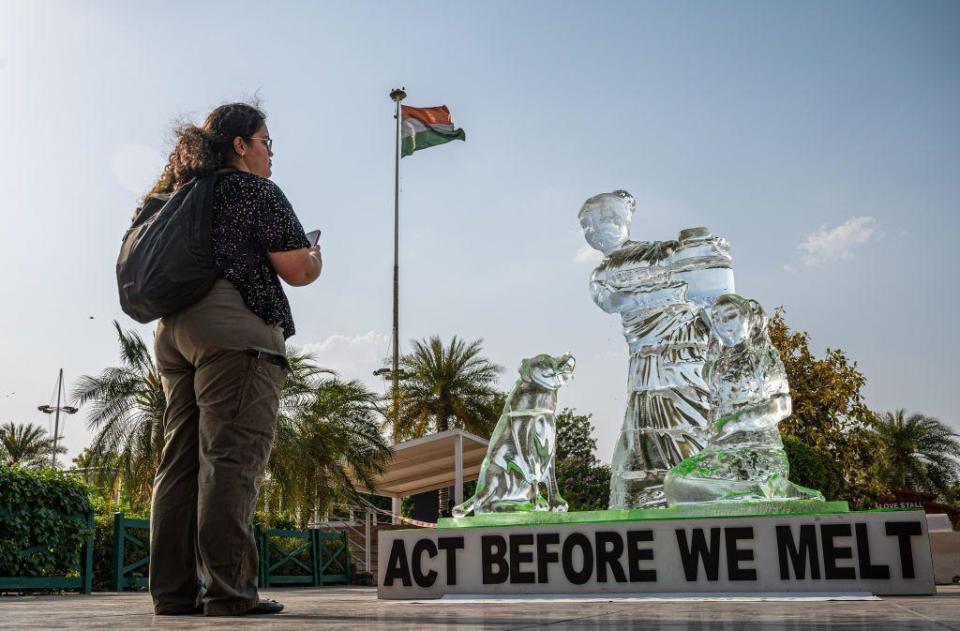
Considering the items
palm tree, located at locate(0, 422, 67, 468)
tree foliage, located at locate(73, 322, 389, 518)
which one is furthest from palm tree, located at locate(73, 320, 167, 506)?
palm tree, located at locate(0, 422, 67, 468)

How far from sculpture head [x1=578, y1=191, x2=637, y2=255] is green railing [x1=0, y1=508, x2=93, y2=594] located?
30.6 feet

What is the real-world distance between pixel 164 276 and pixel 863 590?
284 centimetres

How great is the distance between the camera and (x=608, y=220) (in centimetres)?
496

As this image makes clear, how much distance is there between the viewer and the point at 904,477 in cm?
3844

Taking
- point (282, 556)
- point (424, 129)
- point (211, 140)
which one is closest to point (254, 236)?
point (211, 140)

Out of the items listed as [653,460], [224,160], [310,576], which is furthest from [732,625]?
[310,576]

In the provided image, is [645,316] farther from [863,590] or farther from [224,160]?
[224,160]

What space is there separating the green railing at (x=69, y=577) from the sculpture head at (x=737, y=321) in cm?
1009

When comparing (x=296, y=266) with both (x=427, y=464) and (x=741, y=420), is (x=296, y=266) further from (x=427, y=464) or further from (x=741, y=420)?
(x=427, y=464)

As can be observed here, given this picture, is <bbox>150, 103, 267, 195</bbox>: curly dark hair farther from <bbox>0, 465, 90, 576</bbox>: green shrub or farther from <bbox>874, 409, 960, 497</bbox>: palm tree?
<bbox>874, 409, 960, 497</bbox>: palm tree

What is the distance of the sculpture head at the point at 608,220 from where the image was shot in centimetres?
495

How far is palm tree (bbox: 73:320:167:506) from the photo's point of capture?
1730cm

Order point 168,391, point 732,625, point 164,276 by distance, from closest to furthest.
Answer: point 732,625 < point 164,276 < point 168,391

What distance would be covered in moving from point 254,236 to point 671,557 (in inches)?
85.5
